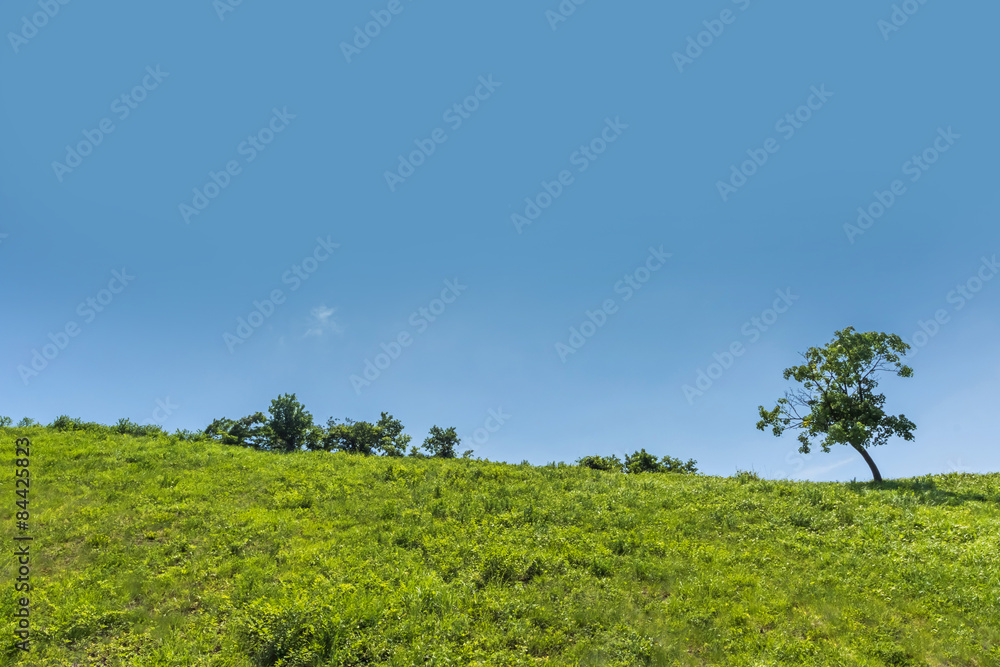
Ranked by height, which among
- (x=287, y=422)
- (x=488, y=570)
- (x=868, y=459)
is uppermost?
(x=287, y=422)

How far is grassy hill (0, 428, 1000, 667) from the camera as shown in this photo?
1068cm

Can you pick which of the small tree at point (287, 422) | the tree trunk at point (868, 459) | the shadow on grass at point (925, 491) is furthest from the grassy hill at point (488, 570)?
the small tree at point (287, 422)

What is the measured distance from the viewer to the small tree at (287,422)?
4959 cm

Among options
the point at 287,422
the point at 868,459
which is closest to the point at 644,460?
the point at 868,459

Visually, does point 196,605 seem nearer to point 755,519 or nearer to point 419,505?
point 419,505

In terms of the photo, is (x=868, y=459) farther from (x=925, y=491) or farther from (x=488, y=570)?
(x=488, y=570)

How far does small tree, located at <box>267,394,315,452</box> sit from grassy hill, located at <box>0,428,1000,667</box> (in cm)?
2677

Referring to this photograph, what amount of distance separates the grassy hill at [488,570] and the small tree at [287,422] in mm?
26766

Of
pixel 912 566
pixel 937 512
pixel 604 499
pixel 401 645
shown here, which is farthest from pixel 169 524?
pixel 937 512

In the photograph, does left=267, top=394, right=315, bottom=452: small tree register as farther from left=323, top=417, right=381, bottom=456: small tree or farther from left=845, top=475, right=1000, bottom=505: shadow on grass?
left=845, top=475, right=1000, bottom=505: shadow on grass

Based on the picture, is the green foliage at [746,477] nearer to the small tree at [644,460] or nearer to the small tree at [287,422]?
the small tree at [644,460]

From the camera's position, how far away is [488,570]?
14.1 meters

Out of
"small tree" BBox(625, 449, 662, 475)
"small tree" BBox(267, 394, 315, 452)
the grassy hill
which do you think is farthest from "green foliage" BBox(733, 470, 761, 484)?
"small tree" BBox(267, 394, 315, 452)

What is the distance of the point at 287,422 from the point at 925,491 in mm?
51179
